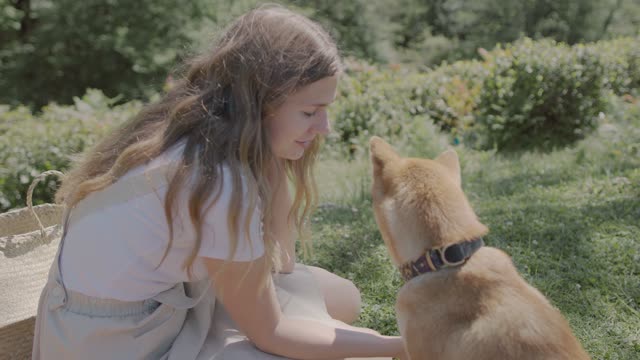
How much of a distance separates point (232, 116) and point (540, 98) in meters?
5.83

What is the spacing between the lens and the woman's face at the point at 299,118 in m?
2.24

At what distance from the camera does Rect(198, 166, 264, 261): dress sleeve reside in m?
2.05

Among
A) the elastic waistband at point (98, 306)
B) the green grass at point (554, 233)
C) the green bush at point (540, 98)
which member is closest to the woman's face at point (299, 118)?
the elastic waistband at point (98, 306)

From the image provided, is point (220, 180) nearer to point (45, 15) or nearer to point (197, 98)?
point (197, 98)

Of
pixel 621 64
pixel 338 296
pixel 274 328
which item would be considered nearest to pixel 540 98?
pixel 621 64

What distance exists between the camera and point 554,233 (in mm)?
4094

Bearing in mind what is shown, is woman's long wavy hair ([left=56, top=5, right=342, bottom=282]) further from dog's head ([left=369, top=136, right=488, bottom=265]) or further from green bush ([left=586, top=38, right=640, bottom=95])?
green bush ([left=586, top=38, right=640, bottom=95])

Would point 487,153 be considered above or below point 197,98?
below

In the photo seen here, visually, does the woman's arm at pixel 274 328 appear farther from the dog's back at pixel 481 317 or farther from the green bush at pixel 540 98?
the green bush at pixel 540 98

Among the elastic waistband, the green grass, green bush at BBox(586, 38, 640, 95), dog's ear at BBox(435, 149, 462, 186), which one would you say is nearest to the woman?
the elastic waistband

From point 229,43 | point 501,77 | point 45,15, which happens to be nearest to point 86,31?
A: point 45,15

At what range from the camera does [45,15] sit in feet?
39.0

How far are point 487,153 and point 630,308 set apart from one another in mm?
3624

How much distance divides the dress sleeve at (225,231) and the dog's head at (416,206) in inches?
22.0
